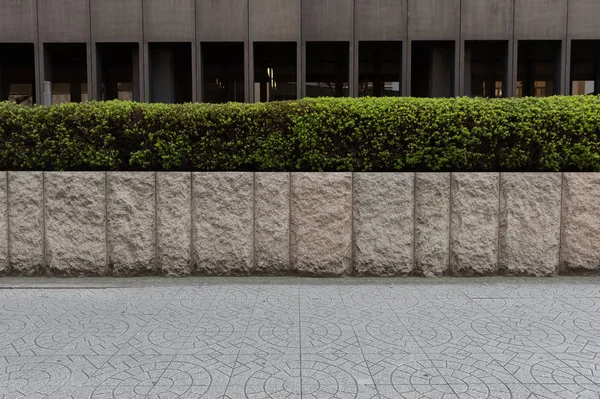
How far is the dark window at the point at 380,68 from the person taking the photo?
15.2 m

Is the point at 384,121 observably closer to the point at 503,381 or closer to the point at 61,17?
the point at 503,381

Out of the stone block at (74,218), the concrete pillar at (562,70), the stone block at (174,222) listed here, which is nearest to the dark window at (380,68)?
the concrete pillar at (562,70)

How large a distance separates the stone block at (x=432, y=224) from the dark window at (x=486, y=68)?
10.5 metres

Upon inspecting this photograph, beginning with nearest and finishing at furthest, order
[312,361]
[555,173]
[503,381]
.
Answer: [503,381] → [312,361] → [555,173]

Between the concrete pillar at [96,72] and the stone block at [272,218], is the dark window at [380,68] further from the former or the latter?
the stone block at [272,218]

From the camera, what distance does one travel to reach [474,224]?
6.31m

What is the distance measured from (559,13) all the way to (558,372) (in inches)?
568

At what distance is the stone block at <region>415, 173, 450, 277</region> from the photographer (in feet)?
20.7

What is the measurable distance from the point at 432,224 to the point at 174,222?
366 cm

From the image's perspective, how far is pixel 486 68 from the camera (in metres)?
16.1

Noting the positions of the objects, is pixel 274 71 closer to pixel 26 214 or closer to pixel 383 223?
pixel 383 223

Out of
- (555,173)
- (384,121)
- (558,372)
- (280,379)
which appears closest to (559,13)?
(555,173)

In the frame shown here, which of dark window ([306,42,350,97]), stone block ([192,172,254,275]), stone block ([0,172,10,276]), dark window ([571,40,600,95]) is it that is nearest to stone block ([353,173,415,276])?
stone block ([192,172,254,275])

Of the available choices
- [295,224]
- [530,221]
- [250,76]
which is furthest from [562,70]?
[295,224]
